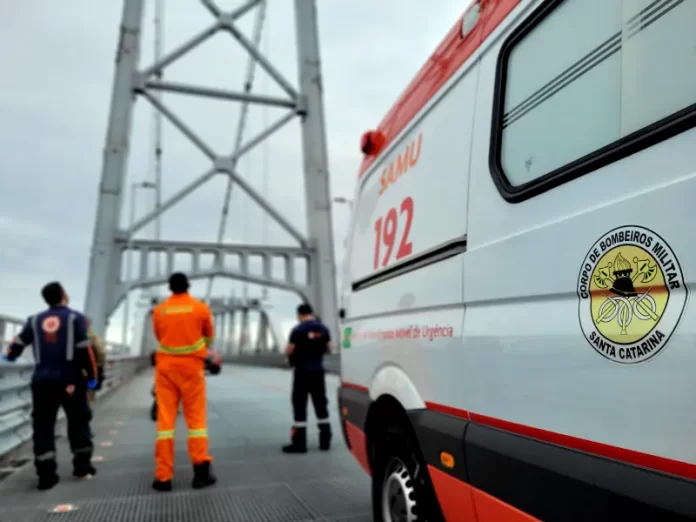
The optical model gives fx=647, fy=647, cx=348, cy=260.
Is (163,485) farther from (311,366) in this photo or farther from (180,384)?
(311,366)

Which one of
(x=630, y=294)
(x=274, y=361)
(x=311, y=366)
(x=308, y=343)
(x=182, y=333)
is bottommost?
(x=274, y=361)

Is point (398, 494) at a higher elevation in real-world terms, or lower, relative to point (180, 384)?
lower

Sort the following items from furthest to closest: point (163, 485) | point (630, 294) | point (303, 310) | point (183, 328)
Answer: point (303, 310) → point (183, 328) → point (163, 485) → point (630, 294)

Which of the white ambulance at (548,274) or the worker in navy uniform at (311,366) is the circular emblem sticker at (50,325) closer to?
the worker in navy uniform at (311,366)

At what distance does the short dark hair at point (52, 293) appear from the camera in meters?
4.94

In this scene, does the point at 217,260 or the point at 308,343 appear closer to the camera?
the point at 308,343

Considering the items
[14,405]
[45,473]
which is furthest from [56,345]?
[14,405]

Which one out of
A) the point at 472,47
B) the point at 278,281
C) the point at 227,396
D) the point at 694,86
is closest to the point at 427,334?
the point at 472,47

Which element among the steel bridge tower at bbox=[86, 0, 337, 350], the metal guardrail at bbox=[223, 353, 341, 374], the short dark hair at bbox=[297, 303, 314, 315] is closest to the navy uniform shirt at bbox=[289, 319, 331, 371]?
the short dark hair at bbox=[297, 303, 314, 315]

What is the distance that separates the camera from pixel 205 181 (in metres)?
23.0

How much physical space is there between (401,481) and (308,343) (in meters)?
3.60

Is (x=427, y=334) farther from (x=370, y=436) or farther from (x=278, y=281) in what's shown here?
(x=278, y=281)

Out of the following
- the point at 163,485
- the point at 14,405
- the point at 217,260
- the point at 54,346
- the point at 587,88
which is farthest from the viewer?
the point at 217,260

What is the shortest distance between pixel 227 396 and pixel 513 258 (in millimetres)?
11360
